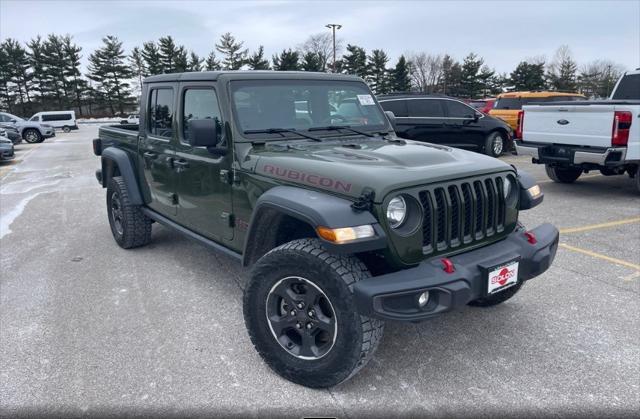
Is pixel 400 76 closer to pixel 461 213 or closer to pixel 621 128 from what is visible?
pixel 621 128

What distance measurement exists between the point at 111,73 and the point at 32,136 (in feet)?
146

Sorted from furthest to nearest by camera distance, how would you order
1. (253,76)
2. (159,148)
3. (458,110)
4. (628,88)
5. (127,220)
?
(458,110) < (628,88) < (127,220) < (159,148) < (253,76)

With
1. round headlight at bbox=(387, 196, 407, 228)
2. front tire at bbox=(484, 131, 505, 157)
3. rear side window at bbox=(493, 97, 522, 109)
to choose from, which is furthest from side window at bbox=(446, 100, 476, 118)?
round headlight at bbox=(387, 196, 407, 228)

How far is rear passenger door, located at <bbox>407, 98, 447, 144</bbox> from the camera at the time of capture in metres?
11.7

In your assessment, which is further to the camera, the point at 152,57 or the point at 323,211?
the point at 152,57

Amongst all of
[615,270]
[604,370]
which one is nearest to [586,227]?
[615,270]

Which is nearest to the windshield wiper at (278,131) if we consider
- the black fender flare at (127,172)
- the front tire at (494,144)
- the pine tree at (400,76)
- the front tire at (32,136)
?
the black fender flare at (127,172)

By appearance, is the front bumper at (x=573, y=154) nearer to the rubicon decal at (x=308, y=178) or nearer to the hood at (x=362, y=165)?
the hood at (x=362, y=165)

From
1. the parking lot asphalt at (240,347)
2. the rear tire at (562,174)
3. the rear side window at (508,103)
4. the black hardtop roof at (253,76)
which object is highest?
the black hardtop roof at (253,76)

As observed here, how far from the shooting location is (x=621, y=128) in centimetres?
701

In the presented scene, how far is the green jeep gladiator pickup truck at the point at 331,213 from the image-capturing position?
257cm

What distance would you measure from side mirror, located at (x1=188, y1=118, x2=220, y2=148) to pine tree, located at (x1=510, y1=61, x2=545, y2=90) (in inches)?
2461

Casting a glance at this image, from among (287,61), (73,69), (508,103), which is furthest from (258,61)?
(508,103)

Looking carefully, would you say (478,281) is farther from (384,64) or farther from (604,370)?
(384,64)
